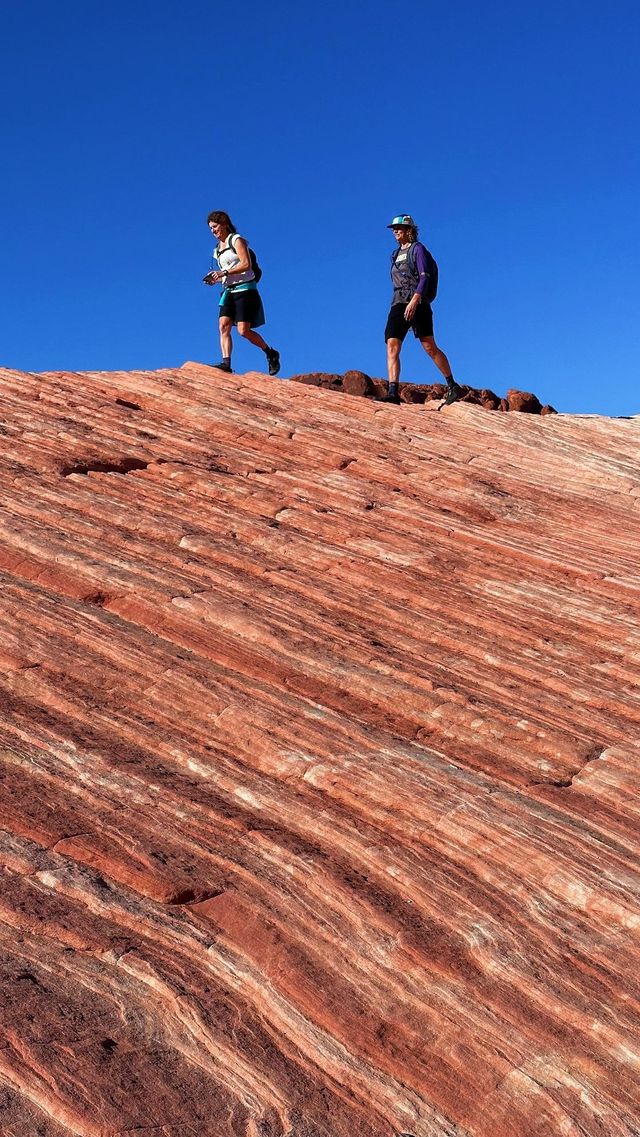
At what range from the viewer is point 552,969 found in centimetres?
753

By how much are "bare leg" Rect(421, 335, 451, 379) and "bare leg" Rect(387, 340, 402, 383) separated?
0.50 metres

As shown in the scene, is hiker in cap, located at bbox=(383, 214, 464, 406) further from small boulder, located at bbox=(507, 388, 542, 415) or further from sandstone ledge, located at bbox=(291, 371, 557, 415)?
small boulder, located at bbox=(507, 388, 542, 415)

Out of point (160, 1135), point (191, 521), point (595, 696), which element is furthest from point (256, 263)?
point (160, 1135)

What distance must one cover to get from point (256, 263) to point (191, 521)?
9.39 metres

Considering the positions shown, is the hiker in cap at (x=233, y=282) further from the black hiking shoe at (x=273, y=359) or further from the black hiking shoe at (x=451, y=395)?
the black hiking shoe at (x=451, y=395)

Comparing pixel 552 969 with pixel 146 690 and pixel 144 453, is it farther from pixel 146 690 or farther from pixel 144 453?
pixel 144 453

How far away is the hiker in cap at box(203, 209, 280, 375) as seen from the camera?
2113 centimetres

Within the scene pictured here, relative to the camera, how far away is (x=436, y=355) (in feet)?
69.4

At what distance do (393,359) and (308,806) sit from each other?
1381 cm

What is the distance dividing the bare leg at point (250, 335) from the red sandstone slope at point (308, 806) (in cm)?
644

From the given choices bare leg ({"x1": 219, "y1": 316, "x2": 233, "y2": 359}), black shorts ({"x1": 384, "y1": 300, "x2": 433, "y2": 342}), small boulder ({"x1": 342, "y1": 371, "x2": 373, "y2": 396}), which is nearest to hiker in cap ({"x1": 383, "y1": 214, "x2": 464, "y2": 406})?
black shorts ({"x1": 384, "y1": 300, "x2": 433, "y2": 342})

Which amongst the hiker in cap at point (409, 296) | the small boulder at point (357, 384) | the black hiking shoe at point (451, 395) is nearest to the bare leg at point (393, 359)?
the hiker in cap at point (409, 296)

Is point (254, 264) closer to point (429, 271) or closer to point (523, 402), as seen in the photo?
point (429, 271)

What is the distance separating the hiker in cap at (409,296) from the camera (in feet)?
66.5
